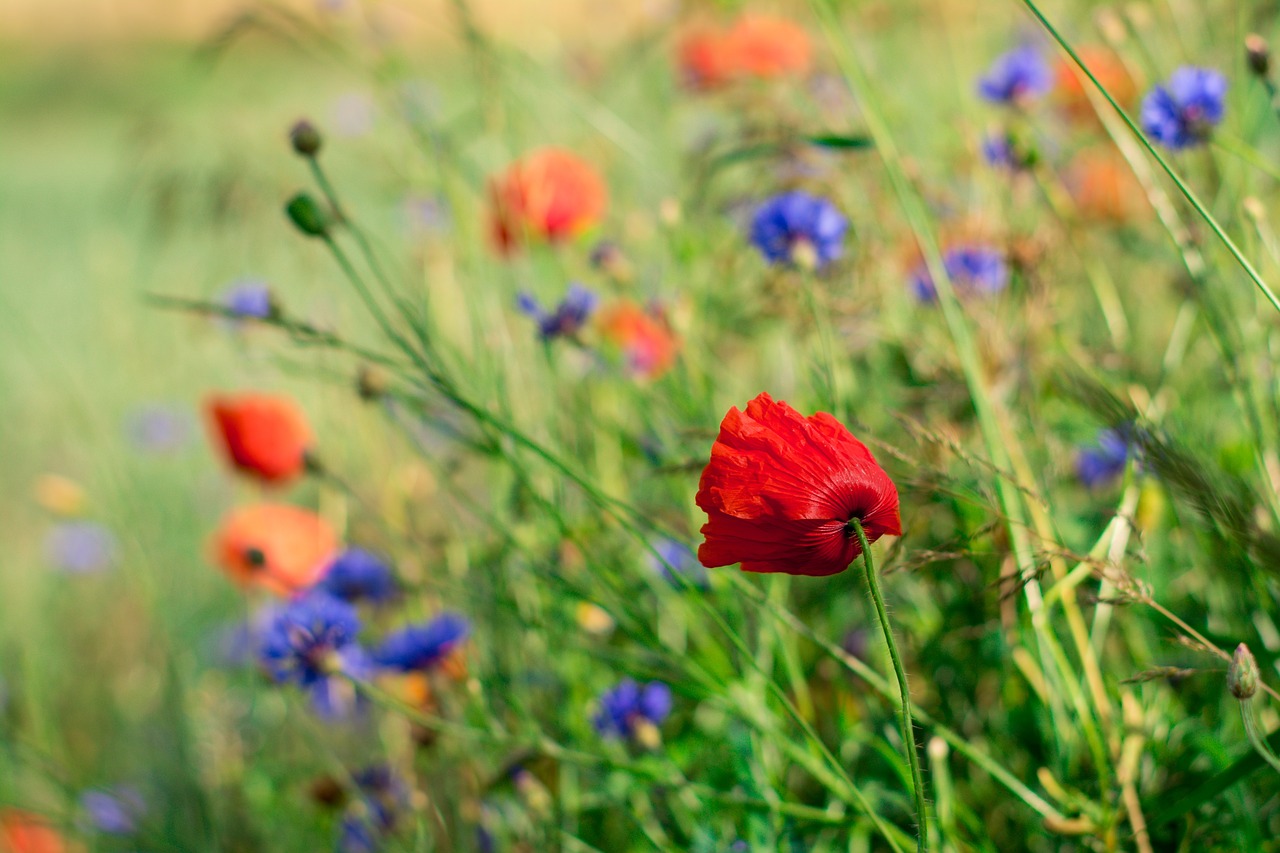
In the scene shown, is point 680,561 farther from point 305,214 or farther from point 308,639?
point 305,214

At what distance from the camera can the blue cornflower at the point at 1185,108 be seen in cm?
60

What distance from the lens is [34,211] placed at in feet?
12.5

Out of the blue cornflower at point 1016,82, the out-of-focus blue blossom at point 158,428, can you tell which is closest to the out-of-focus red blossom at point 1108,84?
the blue cornflower at point 1016,82

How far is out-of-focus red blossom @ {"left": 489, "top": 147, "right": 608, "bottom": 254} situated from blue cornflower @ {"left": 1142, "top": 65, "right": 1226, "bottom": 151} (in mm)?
460

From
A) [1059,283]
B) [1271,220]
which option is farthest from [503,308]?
[1271,220]

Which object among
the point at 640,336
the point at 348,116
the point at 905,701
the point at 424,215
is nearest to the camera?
the point at 905,701

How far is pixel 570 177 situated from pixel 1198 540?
1.90 feet

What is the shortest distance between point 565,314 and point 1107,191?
0.66 meters

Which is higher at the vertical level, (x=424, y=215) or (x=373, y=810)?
(x=424, y=215)

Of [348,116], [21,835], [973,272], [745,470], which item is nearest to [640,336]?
[973,272]

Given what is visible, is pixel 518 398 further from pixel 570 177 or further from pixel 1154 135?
pixel 1154 135

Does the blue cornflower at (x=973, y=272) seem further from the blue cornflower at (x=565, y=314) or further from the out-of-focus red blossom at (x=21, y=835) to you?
the out-of-focus red blossom at (x=21, y=835)

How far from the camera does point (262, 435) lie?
0.85 metres

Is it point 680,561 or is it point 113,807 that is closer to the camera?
Answer: point 680,561
